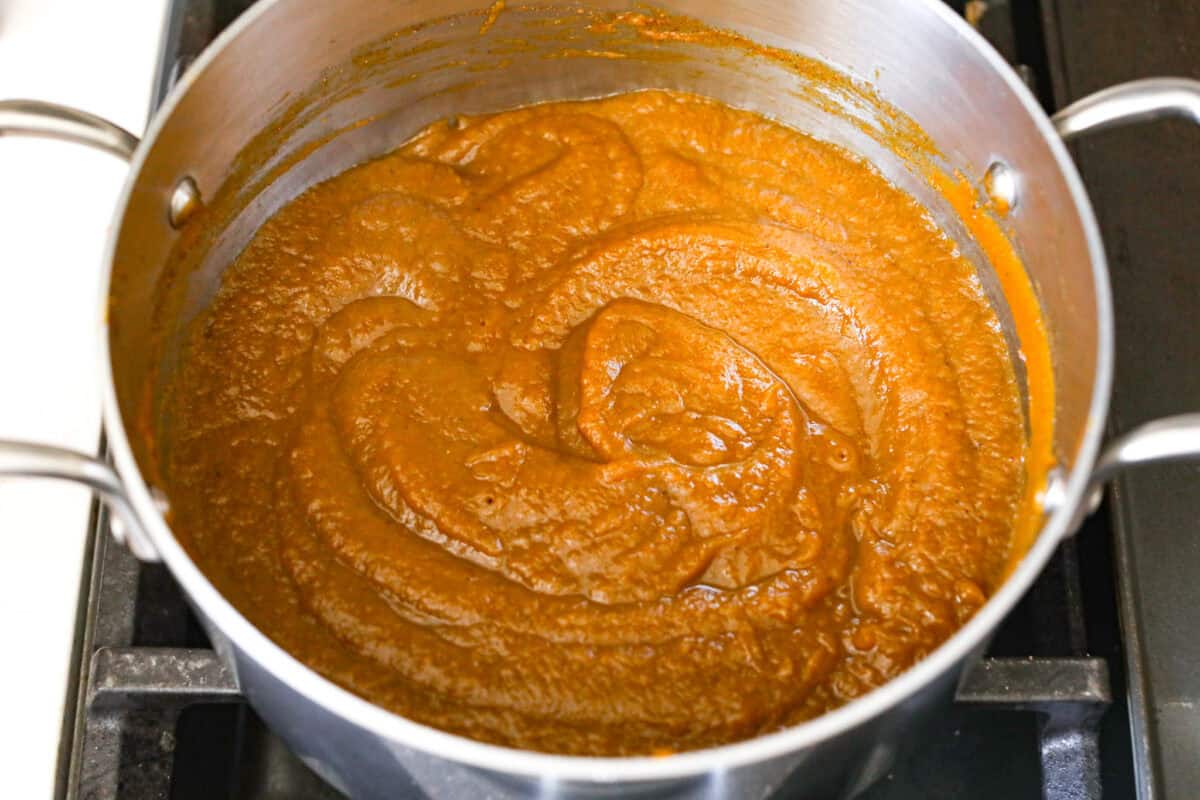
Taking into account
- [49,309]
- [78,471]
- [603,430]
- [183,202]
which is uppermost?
[183,202]

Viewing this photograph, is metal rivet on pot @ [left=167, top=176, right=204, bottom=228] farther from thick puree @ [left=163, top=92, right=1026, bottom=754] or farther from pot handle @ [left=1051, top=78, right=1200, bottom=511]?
pot handle @ [left=1051, top=78, right=1200, bottom=511]

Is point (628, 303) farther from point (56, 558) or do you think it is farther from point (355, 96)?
point (56, 558)

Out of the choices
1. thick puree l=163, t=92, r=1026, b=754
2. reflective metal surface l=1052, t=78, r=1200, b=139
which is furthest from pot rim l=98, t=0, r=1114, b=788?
thick puree l=163, t=92, r=1026, b=754

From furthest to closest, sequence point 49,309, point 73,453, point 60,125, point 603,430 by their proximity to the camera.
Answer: point 49,309 < point 603,430 < point 60,125 < point 73,453

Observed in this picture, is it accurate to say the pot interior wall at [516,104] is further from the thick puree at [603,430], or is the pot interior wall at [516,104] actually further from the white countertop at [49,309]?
the white countertop at [49,309]

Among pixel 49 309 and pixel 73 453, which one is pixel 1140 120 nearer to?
pixel 73 453

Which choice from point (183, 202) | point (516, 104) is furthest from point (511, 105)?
point (183, 202)
